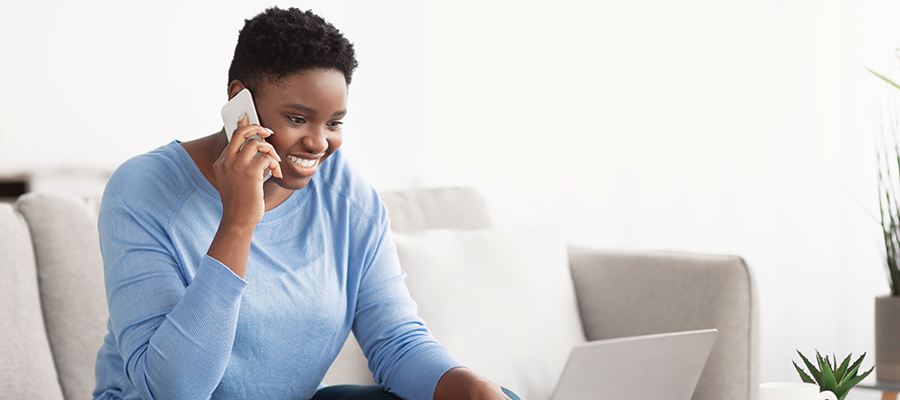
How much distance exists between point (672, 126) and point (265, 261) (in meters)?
1.91

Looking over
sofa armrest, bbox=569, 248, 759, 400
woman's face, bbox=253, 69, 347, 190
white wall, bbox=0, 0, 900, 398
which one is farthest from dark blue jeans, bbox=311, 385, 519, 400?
white wall, bbox=0, 0, 900, 398

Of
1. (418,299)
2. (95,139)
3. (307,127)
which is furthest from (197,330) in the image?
(95,139)

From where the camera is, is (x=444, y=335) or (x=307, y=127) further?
(x=444, y=335)

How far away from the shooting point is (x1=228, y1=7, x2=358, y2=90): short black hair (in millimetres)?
956

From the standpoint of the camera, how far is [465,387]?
100cm

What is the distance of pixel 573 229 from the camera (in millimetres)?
2652

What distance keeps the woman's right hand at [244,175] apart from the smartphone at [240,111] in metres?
0.02

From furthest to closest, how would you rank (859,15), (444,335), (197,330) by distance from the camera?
(859,15)
(444,335)
(197,330)

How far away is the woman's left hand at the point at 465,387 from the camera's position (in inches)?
37.8

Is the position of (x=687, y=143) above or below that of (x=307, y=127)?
below

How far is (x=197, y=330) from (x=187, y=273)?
5.0 inches

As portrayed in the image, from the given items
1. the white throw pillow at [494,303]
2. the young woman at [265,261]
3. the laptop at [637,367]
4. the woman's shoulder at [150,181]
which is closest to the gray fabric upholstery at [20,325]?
the young woman at [265,261]

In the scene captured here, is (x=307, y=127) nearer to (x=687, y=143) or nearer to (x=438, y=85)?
(x=438, y=85)

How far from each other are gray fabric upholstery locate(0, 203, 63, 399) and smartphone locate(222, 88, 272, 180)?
1.61ft
